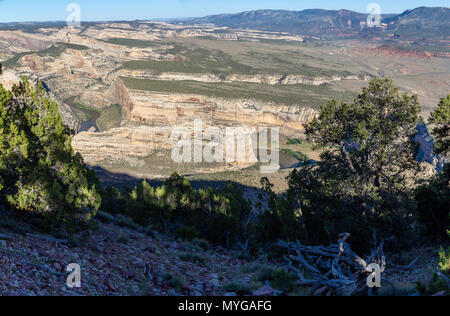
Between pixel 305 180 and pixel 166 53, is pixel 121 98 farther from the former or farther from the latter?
pixel 305 180

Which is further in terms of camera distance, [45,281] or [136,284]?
[136,284]

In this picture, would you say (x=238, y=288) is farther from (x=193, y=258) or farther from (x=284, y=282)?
(x=193, y=258)

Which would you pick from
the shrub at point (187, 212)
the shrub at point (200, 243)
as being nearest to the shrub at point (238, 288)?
the shrub at point (200, 243)

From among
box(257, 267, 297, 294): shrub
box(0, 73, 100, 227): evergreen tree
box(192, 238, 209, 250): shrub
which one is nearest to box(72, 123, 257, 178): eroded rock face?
box(192, 238, 209, 250): shrub

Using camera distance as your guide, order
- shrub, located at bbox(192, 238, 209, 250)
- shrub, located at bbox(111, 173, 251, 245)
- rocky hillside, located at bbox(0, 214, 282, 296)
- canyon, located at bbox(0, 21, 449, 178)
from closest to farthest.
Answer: rocky hillside, located at bbox(0, 214, 282, 296) → shrub, located at bbox(192, 238, 209, 250) → shrub, located at bbox(111, 173, 251, 245) → canyon, located at bbox(0, 21, 449, 178)

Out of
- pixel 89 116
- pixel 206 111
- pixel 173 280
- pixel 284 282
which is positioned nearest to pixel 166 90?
pixel 206 111

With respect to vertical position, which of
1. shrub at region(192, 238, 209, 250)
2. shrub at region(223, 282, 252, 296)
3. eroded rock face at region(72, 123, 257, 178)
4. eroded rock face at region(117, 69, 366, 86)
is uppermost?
eroded rock face at region(117, 69, 366, 86)

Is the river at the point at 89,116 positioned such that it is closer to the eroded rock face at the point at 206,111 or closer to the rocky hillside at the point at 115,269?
the eroded rock face at the point at 206,111

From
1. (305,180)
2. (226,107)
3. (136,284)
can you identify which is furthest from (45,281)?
(226,107)

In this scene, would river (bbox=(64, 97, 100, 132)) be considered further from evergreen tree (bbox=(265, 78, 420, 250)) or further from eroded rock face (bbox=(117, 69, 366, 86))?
evergreen tree (bbox=(265, 78, 420, 250))

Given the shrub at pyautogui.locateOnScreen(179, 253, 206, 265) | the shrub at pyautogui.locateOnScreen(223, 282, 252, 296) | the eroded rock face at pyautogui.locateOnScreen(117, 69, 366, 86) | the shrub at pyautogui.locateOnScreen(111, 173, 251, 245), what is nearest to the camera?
the shrub at pyautogui.locateOnScreen(223, 282, 252, 296)

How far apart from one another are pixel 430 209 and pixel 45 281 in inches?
575

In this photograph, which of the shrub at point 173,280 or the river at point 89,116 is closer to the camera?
the shrub at point 173,280
